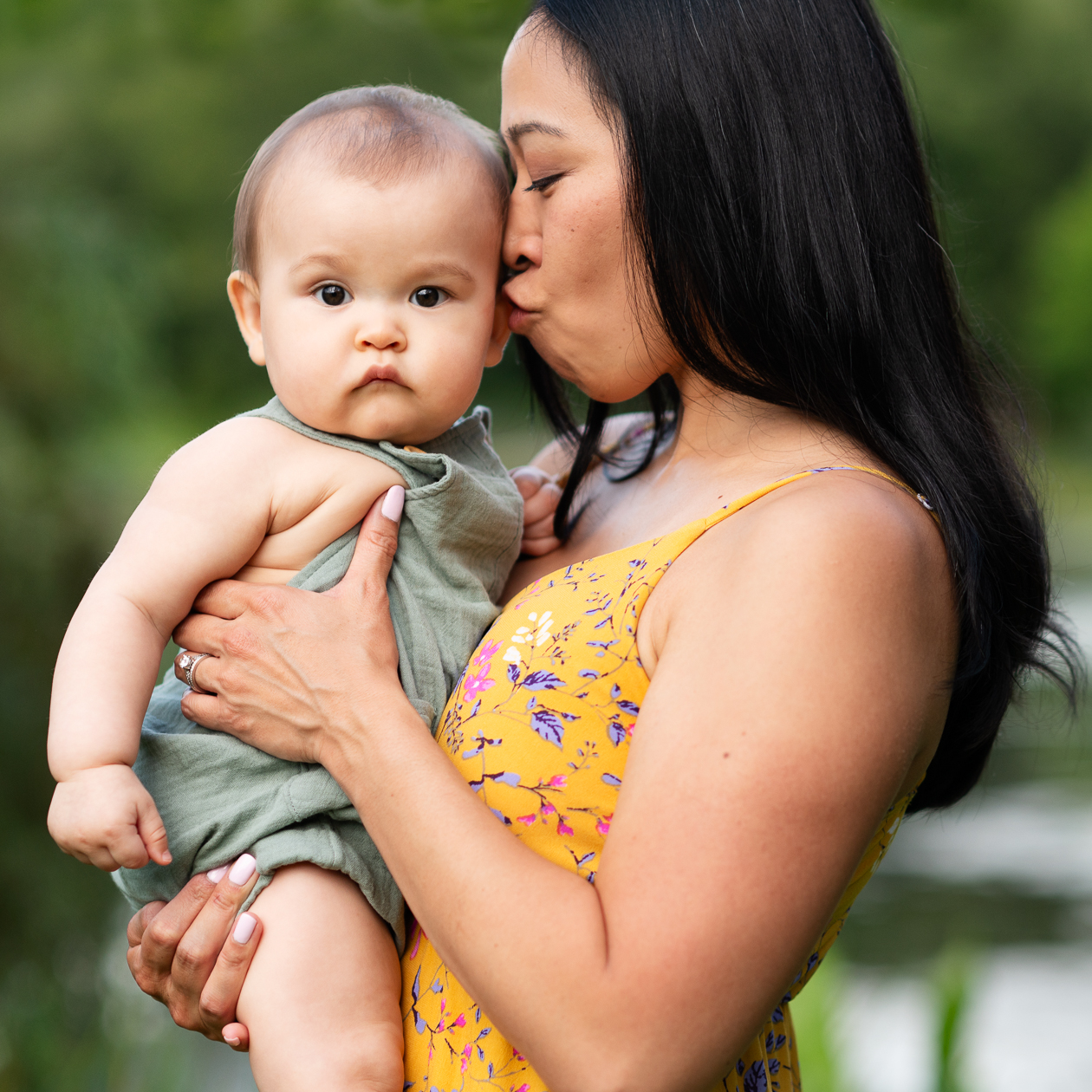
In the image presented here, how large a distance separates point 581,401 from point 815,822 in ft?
4.26

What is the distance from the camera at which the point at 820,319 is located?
148 cm

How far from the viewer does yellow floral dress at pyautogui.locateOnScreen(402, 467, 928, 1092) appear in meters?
1.33

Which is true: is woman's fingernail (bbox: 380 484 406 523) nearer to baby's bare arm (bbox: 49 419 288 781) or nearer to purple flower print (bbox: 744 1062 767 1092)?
baby's bare arm (bbox: 49 419 288 781)

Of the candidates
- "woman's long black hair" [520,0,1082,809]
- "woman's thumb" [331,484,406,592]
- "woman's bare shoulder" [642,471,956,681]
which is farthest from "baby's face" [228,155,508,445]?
"woman's bare shoulder" [642,471,956,681]

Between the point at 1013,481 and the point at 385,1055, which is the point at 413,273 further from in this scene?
the point at 385,1055

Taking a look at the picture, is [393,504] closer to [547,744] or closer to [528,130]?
[547,744]

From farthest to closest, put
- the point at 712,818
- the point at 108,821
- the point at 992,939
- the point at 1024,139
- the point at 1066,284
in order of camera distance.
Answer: the point at 1066,284 → the point at 1024,139 → the point at 992,939 → the point at 108,821 → the point at 712,818

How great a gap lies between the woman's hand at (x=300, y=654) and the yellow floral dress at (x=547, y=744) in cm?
13

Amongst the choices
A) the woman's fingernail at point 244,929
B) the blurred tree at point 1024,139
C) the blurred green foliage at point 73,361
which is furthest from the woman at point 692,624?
the blurred tree at point 1024,139

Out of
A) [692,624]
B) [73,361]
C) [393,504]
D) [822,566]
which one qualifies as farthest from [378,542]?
[73,361]

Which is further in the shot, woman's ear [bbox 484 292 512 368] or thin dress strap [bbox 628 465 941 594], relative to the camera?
woman's ear [bbox 484 292 512 368]

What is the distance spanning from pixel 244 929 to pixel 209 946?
63 millimetres

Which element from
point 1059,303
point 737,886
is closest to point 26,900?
point 737,886

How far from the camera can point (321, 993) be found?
140 centimetres
